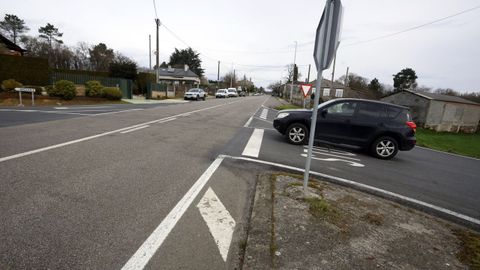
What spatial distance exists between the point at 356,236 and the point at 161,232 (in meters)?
2.29

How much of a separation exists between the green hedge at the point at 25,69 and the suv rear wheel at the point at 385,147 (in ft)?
83.4

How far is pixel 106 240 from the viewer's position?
268 cm

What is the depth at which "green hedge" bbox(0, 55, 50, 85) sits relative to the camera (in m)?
19.7

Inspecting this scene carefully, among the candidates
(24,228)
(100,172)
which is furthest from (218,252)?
(100,172)

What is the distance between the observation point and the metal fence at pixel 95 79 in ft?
75.5

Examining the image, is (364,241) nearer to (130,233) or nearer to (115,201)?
(130,233)

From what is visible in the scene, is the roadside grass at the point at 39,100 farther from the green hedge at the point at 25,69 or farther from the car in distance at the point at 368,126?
the car in distance at the point at 368,126

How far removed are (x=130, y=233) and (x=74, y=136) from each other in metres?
5.68

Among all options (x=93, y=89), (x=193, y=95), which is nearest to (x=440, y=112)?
(x=193, y=95)

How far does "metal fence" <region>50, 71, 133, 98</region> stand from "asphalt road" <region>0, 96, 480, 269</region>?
59.3 feet

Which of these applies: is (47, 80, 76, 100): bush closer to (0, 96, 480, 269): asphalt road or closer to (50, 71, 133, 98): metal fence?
(50, 71, 133, 98): metal fence

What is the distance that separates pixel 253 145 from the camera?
784 centimetres

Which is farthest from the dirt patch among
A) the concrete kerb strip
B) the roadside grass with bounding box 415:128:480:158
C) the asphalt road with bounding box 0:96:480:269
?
the roadside grass with bounding box 415:128:480:158

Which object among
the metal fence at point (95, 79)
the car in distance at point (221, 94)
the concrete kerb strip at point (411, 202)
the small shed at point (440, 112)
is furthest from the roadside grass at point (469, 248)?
the car in distance at point (221, 94)
